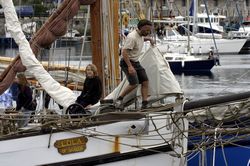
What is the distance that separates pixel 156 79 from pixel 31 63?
196 cm

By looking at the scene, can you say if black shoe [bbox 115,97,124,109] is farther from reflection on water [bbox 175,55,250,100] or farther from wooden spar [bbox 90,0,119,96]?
reflection on water [bbox 175,55,250,100]

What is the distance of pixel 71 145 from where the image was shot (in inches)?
422

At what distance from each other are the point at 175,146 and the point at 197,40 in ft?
166

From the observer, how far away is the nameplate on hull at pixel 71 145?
10680mm

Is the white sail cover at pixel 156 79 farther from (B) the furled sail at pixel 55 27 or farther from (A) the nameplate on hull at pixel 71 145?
(B) the furled sail at pixel 55 27

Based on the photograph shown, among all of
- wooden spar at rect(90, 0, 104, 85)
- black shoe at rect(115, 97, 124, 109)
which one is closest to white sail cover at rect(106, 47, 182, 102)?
black shoe at rect(115, 97, 124, 109)

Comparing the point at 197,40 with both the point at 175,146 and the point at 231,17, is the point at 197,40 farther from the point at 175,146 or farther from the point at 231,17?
the point at 175,146

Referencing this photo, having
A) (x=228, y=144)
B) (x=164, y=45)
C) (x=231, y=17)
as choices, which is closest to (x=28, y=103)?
(x=228, y=144)

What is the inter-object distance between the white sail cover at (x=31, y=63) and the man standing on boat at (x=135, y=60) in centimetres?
85

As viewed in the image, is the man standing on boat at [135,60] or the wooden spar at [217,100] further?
the man standing on boat at [135,60]

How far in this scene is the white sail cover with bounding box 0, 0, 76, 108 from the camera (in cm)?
1120

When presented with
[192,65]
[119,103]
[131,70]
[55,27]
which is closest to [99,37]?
[55,27]

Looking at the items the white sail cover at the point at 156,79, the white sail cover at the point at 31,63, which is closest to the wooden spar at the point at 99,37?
the white sail cover at the point at 156,79

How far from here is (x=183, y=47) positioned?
2256 inches
